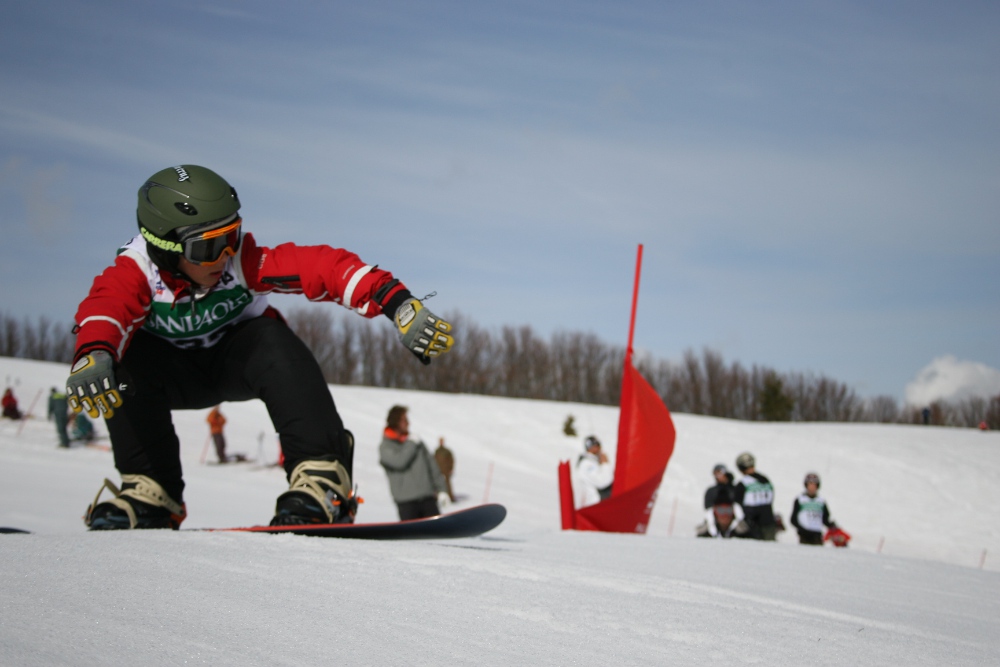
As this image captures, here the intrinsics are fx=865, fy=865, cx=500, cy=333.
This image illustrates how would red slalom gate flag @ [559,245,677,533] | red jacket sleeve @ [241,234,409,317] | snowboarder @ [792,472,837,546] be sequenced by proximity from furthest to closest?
snowboarder @ [792,472,837,546] < red slalom gate flag @ [559,245,677,533] < red jacket sleeve @ [241,234,409,317]

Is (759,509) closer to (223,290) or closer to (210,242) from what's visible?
(223,290)

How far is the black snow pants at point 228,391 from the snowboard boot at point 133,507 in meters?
0.04

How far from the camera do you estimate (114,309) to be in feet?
Answer: 10.7

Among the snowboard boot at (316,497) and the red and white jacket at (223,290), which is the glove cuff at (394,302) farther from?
the snowboard boot at (316,497)

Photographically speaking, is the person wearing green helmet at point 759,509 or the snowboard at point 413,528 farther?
the person wearing green helmet at point 759,509

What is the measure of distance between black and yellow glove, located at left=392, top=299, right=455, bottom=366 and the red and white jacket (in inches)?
5.1

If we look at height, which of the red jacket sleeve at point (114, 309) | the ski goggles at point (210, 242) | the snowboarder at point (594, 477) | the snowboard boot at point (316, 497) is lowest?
the snowboarder at point (594, 477)

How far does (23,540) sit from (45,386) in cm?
2917

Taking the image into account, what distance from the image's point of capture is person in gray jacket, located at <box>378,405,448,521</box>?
331 inches

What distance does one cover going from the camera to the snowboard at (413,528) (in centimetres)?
326

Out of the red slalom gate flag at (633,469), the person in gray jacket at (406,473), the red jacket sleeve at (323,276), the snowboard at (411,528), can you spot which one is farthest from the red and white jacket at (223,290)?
the red slalom gate flag at (633,469)

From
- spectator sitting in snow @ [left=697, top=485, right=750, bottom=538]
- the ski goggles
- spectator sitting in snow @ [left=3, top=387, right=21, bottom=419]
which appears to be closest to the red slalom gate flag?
spectator sitting in snow @ [left=697, top=485, right=750, bottom=538]

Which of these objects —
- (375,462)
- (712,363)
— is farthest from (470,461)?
(712,363)

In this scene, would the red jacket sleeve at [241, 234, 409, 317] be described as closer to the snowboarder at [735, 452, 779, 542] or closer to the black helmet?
the black helmet
